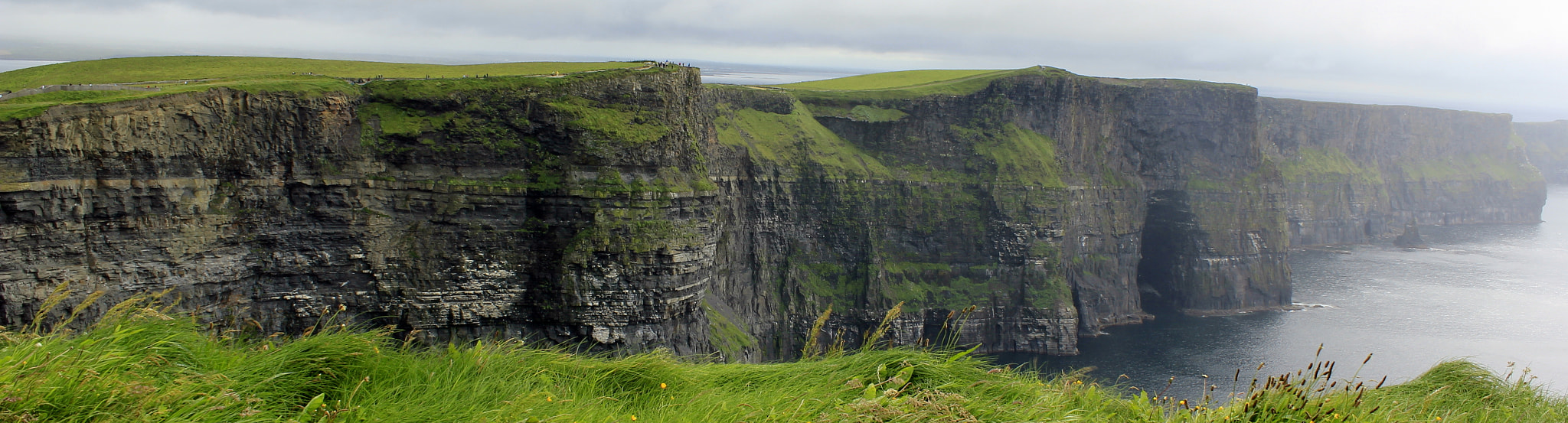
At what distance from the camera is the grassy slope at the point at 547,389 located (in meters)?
5.97

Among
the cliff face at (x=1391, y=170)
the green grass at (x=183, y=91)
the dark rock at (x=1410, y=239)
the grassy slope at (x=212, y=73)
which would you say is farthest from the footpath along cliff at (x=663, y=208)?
the dark rock at (x=1410, y=239)

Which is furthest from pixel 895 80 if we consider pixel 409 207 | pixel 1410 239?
pixel 1410 239

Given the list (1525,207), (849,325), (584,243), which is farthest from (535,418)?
(1525,207)

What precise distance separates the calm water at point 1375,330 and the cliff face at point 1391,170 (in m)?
19.0

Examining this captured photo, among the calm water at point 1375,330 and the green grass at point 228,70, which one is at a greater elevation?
the green grass at point 228,70

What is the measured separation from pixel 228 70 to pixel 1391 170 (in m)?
180

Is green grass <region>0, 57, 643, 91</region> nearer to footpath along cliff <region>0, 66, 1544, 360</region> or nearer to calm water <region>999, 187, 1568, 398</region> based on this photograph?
footpath along cliff <region>0, 66, 1544, 360</region>

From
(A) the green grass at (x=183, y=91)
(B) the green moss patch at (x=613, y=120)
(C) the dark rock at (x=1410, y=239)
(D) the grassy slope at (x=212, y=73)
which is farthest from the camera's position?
(C) the dark rock at (x=1410, y=239)

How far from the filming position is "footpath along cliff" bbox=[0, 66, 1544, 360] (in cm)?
3142

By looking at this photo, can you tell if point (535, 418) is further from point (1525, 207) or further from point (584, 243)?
point (1525, 207)

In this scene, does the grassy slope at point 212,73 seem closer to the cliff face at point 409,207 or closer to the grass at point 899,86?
the cliff face at point 409,207

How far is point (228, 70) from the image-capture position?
41188 millimetres

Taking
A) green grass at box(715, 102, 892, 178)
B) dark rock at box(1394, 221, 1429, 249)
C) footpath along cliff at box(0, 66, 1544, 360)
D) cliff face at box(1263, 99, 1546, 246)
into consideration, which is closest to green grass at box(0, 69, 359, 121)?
footpath along cliff at box(0, 66, 1544, 360)

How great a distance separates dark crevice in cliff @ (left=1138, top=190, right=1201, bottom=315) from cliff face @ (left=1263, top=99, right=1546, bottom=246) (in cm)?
5052
